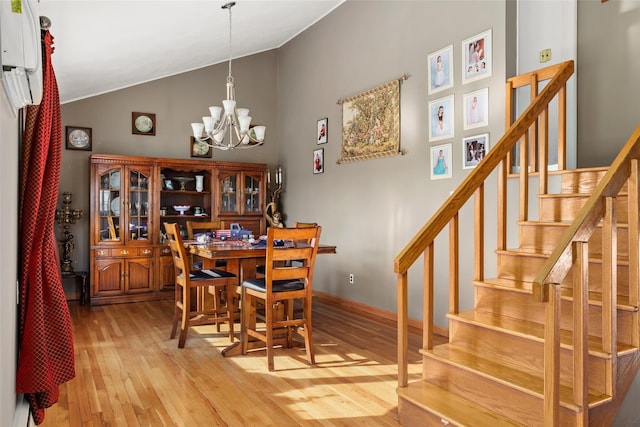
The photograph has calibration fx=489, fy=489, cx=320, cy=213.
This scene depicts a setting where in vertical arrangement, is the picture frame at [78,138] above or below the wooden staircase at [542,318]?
Result: above

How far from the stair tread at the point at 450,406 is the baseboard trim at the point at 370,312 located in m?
1.85

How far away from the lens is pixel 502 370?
2.40m

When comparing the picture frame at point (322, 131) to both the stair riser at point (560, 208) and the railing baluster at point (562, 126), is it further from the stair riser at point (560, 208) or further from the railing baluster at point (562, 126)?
the stair riser at point (560, 208)

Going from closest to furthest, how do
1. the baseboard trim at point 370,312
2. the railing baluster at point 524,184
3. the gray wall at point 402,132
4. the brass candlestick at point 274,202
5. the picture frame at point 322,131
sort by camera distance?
the railing baluster at point 524,184 → the gray wall at point 402,132 → the baseboard trim at point 370,312 → the picture frame at point 322,131 → the brass candlestick at point 274,202

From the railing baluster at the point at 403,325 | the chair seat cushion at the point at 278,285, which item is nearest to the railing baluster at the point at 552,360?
the railing baluster at the point at 403,325

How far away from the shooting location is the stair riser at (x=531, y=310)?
236 centimetres

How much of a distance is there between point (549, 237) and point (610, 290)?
931mm

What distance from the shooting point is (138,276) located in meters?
Result: 6.04

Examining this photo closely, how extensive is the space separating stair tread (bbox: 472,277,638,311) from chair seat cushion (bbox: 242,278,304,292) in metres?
1.37

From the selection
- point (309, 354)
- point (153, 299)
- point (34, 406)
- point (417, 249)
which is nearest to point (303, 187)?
point (153, 299)

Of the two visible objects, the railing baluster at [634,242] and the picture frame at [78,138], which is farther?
the picture frame at [78,138]

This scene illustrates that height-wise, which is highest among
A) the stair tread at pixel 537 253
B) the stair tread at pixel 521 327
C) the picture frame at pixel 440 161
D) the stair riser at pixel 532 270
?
the picture frame at pixel 440 161

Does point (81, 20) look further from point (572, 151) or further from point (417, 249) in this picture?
point (572, 151)

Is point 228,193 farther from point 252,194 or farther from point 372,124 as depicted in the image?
point 372,124
